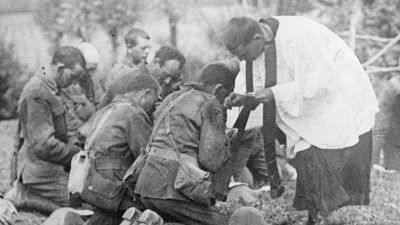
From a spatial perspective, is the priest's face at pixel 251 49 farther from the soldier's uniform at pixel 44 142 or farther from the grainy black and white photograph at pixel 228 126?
the soldier's uniform at pixel 44 142

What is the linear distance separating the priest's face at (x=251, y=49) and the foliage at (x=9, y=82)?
2.67 metres

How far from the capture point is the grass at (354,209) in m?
4.11

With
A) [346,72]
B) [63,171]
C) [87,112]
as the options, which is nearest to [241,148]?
[346,72]

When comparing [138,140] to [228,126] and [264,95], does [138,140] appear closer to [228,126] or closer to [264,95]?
[228,126]

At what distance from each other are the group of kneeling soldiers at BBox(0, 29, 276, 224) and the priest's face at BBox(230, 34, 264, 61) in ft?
0.62

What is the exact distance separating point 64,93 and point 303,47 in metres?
2.35

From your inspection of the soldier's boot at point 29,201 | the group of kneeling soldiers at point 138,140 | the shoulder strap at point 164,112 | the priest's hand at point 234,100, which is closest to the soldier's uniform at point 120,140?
the group of kneeling soldiers at point 138,140

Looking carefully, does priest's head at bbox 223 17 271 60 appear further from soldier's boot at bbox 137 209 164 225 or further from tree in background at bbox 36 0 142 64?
tree in background at bbox 36 0 142 64

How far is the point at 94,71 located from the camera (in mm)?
6070

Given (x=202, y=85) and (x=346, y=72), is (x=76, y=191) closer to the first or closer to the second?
(x=202, y=85)

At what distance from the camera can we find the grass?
13.5ft

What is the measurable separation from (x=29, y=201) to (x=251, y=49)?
1998 millimetres

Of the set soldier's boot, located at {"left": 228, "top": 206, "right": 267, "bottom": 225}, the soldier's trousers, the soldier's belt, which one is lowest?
soldier's boot, located at {"left": 228, "top": 206, "right": 267, "bottom": 225}

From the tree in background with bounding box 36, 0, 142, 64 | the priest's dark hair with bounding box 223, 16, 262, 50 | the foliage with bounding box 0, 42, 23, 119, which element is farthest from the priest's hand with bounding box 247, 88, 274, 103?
the foliage with bounding box 0, 42, 23, 119
